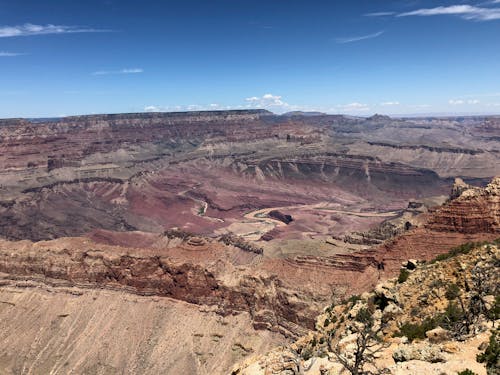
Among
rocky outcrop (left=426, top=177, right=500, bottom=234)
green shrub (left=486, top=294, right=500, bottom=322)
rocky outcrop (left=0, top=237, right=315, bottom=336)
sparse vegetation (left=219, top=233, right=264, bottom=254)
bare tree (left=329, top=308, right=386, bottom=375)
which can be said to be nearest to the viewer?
bare tree (left=329, top=308, right=386, bottom=375)

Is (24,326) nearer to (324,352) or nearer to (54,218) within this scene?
(324,352)

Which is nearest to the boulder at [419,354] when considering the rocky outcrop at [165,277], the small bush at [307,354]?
the small bush at [307,354]

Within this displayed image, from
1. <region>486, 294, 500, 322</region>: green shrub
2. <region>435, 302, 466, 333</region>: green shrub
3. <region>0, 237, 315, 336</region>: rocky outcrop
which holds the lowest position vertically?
<region>0, 237, 315, 336</region>: rocky outcrop

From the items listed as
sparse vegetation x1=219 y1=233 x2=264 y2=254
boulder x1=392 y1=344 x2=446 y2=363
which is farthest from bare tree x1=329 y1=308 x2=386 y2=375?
sparse vegetation x1=219 y1=233 x2=264 y2=254

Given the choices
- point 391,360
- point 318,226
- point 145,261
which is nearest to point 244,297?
point 145,261

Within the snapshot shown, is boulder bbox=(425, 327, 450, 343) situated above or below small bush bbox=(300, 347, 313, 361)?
above

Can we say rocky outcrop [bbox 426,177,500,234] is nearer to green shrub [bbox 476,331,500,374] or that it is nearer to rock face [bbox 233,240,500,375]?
rock face [bbox 233,240,500,375]

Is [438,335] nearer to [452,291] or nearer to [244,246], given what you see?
[452,291]

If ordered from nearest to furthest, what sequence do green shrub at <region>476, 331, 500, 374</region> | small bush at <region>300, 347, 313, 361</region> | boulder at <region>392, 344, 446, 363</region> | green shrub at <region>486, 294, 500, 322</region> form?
green shrub at <region>476, 331, 500, 374</region> < boulder at <region>392, 344, 446, 363</region> < green shrub at <region>486, 294, 500, 322</region> < small bush at <region>300, 347, 313, 361</region>
